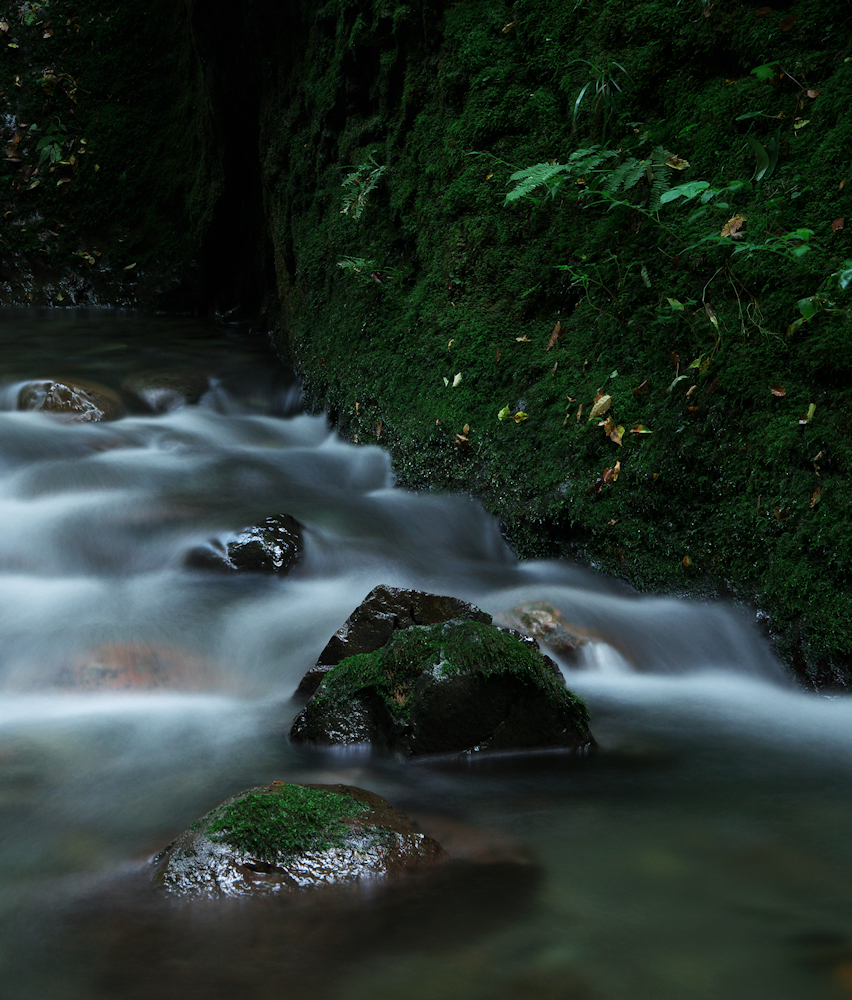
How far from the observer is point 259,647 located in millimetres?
4055

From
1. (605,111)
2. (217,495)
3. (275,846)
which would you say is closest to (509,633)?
(275,846)

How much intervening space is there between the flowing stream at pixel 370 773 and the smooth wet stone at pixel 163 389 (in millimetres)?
1591

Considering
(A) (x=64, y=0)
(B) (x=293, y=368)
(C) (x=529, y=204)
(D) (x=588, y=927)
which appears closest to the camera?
(D) (x=588, y=927)

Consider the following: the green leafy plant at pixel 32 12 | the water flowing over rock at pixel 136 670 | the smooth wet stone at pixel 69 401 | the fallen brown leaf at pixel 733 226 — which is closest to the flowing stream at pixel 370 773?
the water flowing over rock at pixel 136 670

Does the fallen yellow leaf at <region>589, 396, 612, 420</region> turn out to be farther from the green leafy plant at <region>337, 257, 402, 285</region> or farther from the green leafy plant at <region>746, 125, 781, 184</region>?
the green leafy plant at <region>337, 257, 402, 285</region>

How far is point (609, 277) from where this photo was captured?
488 centimetres

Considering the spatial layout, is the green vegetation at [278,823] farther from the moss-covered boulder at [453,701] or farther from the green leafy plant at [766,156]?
the green leafy plant at [766,156]

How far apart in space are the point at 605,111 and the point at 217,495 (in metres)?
3.38

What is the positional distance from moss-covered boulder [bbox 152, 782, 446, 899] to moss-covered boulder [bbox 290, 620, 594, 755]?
2.14ft

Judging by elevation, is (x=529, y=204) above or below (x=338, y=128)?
below

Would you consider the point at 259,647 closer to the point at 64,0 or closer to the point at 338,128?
→ the point at 338,128

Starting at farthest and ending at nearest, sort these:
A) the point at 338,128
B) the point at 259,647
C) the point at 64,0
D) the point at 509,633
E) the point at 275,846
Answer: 1. the point at 64,0
2. the point at 338,128
3. the point at 259,647
4. the point at 509,633
5. the point at 275,846

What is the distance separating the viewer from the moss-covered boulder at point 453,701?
3002mm

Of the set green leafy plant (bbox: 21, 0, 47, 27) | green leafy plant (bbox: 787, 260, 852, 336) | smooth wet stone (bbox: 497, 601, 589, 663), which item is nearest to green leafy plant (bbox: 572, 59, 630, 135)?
green leafy plant (bbox: 787, 260, 852, 336)
